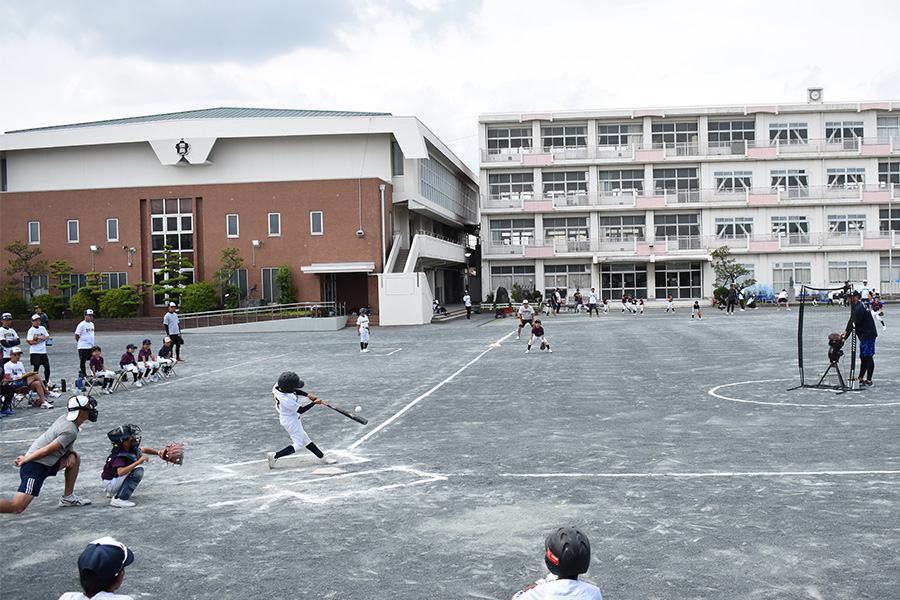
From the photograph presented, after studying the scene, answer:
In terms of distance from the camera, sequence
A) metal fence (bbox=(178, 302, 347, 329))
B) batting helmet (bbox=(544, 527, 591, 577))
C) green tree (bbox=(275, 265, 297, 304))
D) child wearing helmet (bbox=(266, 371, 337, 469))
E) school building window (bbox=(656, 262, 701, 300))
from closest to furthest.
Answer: batting helmet (bbox=(544, 527, 591, 577)) → child wearing helmet (bbox=(266, 371, 337, 469)) → metal fence (bbox=(178, 302, 347, 329)) → green tree (bbox=(275, 265, 297, 304)) → school building window (bbox=(656, 262, 701, 300))

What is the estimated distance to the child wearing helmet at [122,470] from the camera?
28.2ft

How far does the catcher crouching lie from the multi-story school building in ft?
177

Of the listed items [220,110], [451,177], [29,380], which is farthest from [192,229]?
[29,380]

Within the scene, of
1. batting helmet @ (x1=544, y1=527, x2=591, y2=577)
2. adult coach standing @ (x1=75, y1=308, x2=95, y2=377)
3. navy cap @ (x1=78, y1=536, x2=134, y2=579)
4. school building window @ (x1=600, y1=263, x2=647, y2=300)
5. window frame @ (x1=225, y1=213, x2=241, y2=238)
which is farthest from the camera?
school building window @ (x1=600, y1=263, x2=647, y2=300)

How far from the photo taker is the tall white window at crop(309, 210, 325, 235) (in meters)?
45.7

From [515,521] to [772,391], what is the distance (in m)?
10.2

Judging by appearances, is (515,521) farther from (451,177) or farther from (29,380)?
(451,177)

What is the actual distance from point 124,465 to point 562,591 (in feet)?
22.0

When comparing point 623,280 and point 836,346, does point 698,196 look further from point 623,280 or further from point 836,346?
point 836,346

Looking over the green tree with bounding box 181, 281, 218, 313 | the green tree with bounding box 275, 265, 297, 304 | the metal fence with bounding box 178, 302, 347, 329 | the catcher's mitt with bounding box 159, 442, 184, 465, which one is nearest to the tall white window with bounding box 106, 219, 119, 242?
the green tree with bounding box 181, 281, 218, 313

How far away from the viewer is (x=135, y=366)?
19422 millimetres

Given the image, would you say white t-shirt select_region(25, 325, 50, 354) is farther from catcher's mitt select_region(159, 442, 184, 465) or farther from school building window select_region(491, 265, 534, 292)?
school building window select_region(491, 265, 534, 292)

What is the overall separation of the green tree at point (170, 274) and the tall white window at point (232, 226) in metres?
3.06

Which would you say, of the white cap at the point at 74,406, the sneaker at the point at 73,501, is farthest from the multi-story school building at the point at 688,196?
the white cap at the point at 74,406
